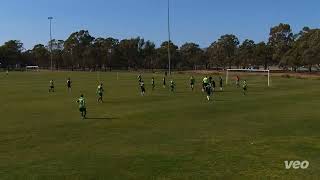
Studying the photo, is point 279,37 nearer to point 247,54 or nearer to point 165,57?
point 247,54

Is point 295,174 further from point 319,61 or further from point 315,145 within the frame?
point 319,61

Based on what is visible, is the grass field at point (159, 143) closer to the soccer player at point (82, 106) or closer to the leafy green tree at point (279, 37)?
the soccer player at point (82, 106)

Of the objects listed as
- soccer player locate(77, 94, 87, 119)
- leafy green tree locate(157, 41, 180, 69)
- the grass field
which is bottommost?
the grass field

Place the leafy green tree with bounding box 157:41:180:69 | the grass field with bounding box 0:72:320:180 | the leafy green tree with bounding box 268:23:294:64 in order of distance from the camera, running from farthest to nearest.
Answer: the leafy green tree with bounding box 157:41:180:69, the leafy green tree with bounding box 268:23:294:64, the grass field with bounding box 0:72:320:180

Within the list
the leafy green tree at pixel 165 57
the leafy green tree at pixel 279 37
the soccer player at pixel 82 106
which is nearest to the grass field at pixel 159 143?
the soccer player at pixel 82 106

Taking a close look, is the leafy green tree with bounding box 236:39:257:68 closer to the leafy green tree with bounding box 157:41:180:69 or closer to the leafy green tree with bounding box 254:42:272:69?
the leafy green tree with bounding box 254:42:272:69

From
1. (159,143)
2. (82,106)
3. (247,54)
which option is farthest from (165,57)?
(159,143)

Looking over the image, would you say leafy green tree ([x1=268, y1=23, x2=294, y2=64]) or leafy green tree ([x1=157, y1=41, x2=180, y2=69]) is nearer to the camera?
leafy green tree ([x1=268, y1=23, x2=294, y2=64])

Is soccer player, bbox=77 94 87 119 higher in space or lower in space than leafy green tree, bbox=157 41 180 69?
lower

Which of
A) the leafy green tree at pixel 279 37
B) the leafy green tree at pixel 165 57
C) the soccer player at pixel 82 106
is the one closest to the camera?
the soccer player at pixel 82 106

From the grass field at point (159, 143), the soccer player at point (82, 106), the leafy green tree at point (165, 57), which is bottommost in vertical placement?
the grass field at point (159, 143)

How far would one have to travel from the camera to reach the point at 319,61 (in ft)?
440

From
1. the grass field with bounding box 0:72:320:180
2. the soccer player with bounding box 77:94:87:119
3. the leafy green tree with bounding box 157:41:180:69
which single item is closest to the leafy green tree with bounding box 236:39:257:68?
the leafy green tree with bounding box 157:41:180:69

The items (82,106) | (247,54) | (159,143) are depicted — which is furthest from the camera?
(247,54)
